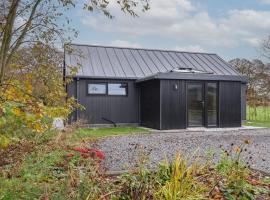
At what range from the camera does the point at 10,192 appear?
3.24m

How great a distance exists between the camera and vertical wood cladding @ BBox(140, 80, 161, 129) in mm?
13344

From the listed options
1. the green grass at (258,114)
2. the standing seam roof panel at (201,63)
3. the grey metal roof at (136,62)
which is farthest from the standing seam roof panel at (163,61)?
the green grass at (258,114)

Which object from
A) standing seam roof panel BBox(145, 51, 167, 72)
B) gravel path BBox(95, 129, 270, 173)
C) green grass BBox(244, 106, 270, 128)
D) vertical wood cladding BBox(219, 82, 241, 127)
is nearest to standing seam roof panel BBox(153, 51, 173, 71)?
standing seam roof panel BBox(145, 51, 167, 72)

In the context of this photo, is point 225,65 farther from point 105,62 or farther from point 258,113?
point 105,62

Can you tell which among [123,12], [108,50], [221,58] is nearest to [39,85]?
[123,12]

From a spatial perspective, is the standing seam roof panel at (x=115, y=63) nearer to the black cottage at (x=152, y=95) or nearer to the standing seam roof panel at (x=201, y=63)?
the black cottage at (x=152, y=95)

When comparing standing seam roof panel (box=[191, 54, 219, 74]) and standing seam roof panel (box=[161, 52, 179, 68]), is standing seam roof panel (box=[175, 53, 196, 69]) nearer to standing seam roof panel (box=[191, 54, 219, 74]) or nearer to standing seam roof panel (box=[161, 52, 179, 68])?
standing seam roof panel (box=[161, 52, 179, 68])

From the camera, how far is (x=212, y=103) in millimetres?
14172

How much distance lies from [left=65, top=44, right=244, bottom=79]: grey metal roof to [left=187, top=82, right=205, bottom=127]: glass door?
1236mm

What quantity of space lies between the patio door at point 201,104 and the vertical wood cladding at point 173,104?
0.37 m

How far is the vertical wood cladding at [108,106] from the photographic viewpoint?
14188mm

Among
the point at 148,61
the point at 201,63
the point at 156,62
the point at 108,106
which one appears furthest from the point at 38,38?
the point at 201,63

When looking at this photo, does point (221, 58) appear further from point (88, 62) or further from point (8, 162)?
point (8, 162)

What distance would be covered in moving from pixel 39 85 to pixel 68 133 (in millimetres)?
1821
